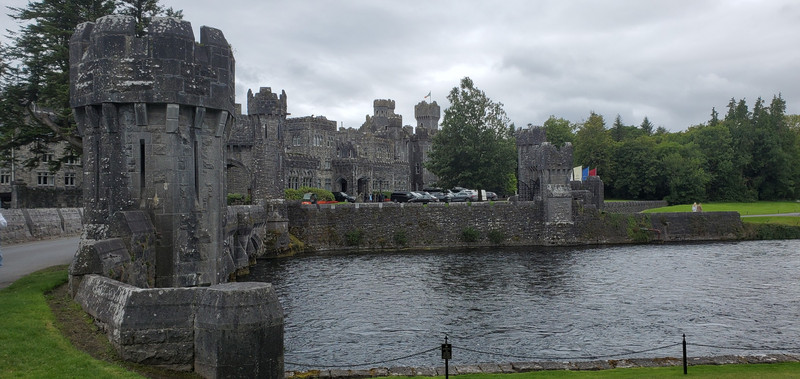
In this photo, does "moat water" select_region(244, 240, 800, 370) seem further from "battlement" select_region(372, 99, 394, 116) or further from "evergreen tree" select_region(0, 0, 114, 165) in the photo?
"battlement" select_region(372, 99, 394, 116)

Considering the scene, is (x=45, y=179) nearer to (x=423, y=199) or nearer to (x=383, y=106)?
(x=423, y=199)

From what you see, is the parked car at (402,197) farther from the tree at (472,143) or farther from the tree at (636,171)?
the tree at (636,171)

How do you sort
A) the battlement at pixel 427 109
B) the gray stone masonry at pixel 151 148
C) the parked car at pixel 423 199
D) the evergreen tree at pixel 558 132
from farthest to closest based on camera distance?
the battlement at pixel 427 109, the evergreen tree at pixel 558 132, the parked car at pixel 423 199, the gray stone masonry at pixel 151 148

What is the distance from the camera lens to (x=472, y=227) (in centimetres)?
4428

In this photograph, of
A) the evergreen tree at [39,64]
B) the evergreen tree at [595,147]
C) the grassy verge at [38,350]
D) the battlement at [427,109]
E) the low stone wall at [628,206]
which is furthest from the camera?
the battlement at [427,109]

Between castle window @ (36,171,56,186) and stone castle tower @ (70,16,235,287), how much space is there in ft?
130

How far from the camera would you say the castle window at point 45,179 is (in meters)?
47.4

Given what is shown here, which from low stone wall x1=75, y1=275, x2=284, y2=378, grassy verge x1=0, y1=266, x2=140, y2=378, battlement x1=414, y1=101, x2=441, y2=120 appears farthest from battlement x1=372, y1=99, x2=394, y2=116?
low stone wall x1=75, y1=275, x2=284, y2=378

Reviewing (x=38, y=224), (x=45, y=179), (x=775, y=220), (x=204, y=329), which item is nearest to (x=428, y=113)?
(x=775, y=220)

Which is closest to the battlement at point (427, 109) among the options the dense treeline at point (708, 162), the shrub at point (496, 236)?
the dense treeline at point (708, 162)

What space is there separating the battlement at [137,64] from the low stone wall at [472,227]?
28459mm

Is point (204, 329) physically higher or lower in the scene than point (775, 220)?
higher

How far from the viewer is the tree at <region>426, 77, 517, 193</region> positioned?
61.5 metres

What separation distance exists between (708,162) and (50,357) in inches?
3418
